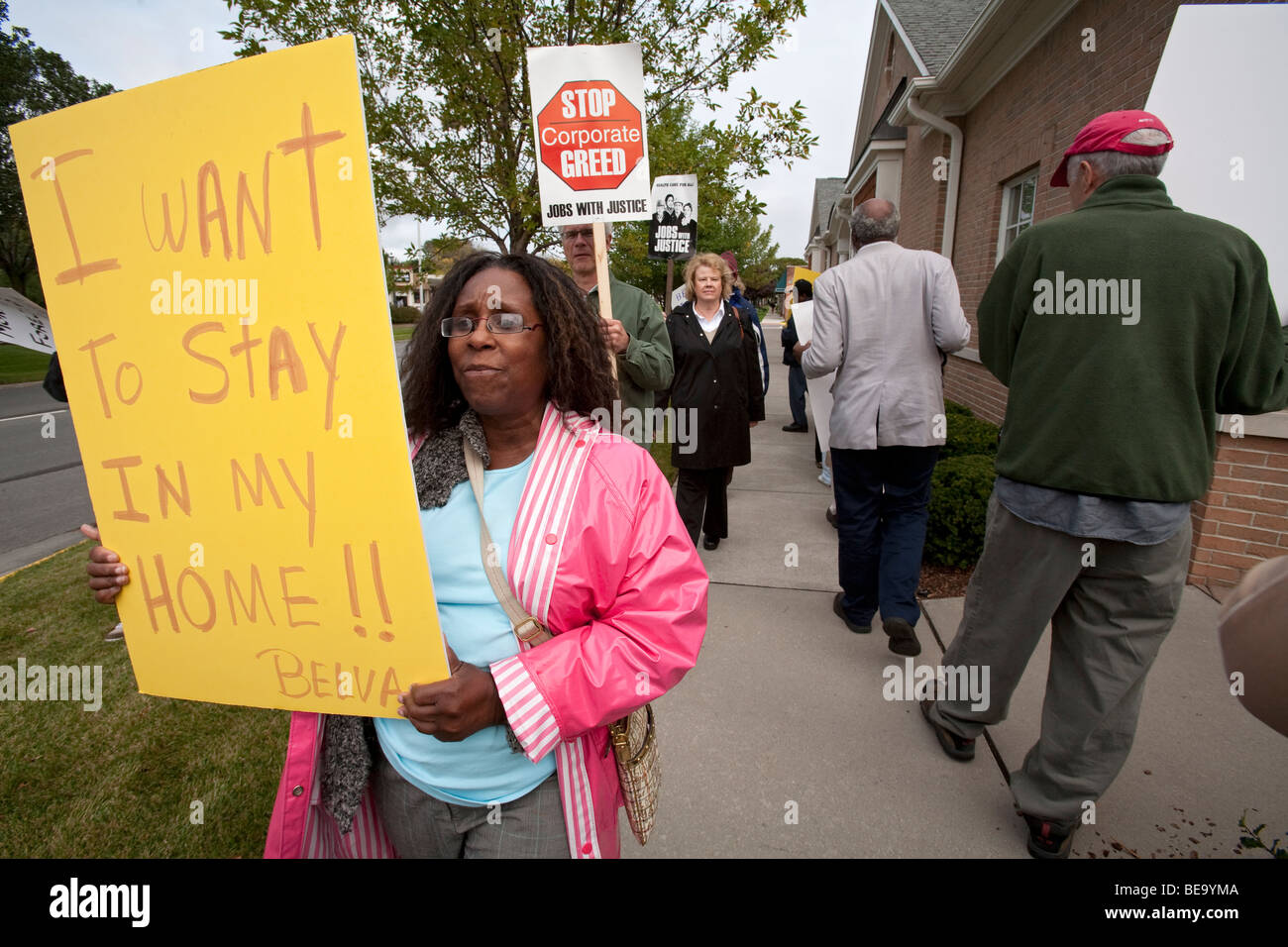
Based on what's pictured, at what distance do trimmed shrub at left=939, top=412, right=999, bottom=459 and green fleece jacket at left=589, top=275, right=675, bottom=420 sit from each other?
2.88 metres

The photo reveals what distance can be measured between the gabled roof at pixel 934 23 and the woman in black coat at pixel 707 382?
21.8 ft

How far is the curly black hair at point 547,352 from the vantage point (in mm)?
1433

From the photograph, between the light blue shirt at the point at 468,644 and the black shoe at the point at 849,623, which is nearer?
the light blue shirt at the point at 468,644

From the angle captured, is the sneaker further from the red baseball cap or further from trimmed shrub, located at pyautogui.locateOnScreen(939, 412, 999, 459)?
trimmed shrub, located at pyautogui.locateOnScreen(939, 412, 999, 459)

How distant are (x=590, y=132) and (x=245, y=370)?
228cm

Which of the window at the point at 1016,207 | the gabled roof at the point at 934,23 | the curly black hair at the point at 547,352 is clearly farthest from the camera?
the gabled roof at the point at 934,23

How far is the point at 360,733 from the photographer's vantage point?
4.48 feet

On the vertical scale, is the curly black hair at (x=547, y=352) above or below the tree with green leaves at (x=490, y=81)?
below

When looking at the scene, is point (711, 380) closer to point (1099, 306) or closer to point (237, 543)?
point (1099, 306)

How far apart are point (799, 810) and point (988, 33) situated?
7400 millimetres

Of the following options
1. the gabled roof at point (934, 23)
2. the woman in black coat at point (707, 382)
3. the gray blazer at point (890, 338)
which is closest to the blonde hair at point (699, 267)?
the woman in black coat at point (707, 382)

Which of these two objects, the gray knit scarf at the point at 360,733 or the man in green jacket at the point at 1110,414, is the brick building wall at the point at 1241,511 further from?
the gray knit scarf at the point at 360,733

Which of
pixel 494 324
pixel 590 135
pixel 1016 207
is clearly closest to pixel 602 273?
pixel 590 135

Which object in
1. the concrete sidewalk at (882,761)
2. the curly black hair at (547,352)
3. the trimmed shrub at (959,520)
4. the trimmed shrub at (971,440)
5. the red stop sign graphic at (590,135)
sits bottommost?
the concrete sidewalk at (882,761)
